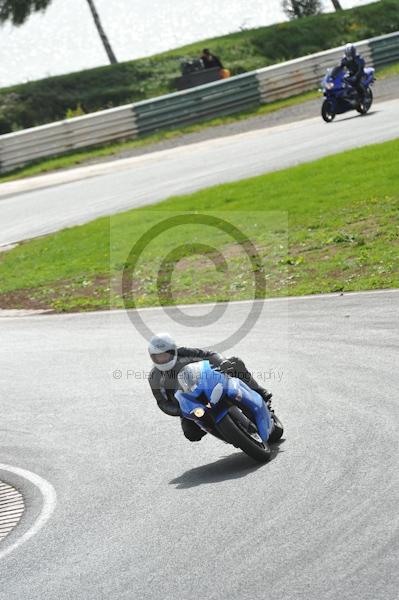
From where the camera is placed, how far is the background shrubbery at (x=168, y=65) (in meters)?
40.9

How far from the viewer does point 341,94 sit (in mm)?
30734

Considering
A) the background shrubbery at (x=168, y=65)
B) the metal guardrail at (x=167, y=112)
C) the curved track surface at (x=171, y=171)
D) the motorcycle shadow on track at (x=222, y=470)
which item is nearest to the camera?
the motorcycle shadow on track at (x=222, y=470)

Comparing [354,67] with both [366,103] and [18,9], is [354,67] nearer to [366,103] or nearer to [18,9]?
[366,103]

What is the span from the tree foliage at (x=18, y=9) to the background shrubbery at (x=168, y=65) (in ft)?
10.3

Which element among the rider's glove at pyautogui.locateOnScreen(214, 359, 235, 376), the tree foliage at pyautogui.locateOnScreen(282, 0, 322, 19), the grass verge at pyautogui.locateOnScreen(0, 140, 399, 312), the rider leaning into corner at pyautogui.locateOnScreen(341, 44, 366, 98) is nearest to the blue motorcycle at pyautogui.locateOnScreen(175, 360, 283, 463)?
the rider's glove at pyautogui.locateOnScreen(214, 359, 235, 376)

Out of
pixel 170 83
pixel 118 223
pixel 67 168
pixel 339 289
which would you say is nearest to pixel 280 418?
pixel 339 289

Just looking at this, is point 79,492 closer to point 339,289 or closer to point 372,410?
point 372,410

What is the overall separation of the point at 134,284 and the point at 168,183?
7650 mm

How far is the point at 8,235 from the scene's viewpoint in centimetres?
2538

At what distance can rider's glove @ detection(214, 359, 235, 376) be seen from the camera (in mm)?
9977

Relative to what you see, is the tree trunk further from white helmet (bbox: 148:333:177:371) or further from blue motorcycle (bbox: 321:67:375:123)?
white helmet (bbox: 148:333:177:371)

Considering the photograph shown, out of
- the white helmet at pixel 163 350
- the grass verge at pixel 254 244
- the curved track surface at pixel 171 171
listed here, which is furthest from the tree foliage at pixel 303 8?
the white helmet at pixel 163 350

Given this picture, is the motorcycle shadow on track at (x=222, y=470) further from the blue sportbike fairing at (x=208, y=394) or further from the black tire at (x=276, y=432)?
the blue sportbike fairing at (x=208, y=394)

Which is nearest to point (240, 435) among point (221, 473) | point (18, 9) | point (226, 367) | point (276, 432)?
point (221, 473)
